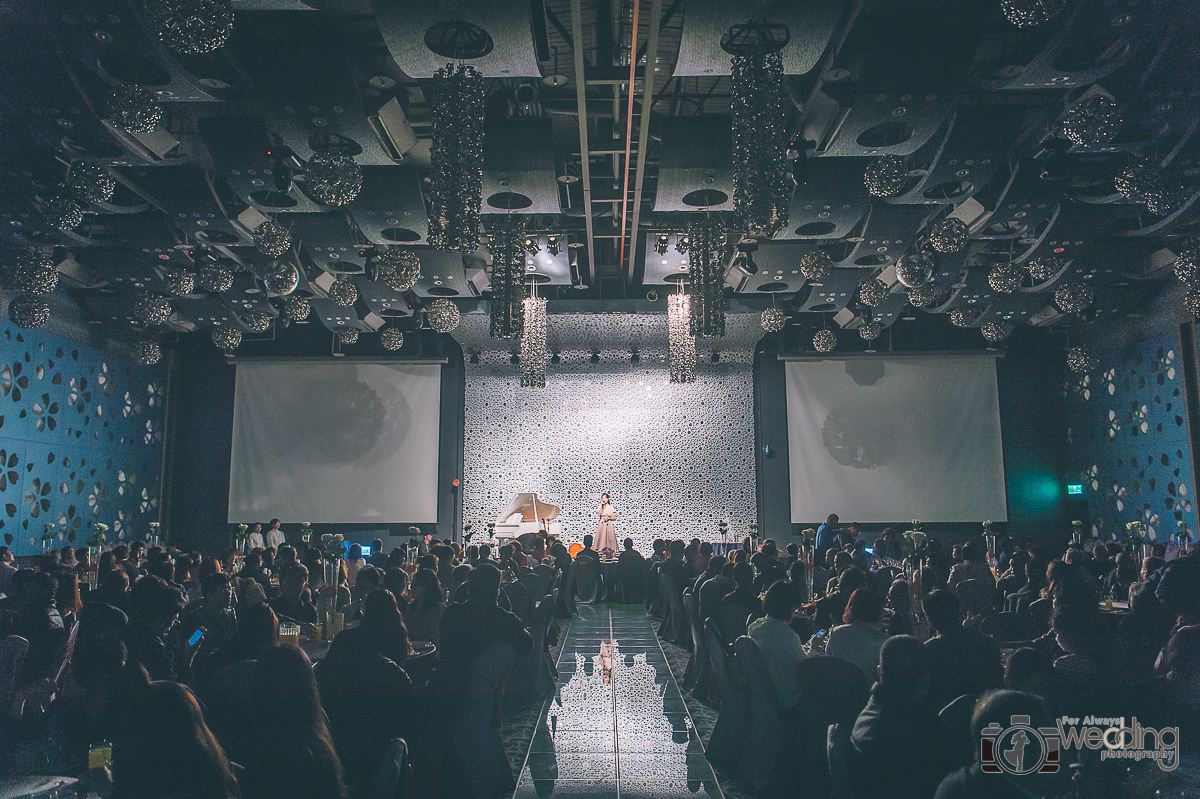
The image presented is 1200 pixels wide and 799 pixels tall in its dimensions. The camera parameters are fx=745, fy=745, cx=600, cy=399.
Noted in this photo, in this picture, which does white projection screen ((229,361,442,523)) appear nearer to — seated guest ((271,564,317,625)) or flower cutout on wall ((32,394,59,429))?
flower cutout on wall ((32,394,59,429))

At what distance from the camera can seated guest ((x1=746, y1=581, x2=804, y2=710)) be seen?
3.99 m

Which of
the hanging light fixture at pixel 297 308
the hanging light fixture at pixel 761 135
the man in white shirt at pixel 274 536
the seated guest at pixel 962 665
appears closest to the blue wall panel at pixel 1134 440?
the hanging light fixture at pixel 761 135

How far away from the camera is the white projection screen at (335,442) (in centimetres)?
1695

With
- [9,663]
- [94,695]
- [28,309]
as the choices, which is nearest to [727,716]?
[94,695]

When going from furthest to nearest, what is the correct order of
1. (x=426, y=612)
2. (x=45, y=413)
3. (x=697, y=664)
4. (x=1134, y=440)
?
(x=1134, y=440) < (x=45, y=413) < (x=697, y=664) < (x=426, y=612)

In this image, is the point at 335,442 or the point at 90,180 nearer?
the point at 90,180

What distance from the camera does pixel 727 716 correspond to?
15.1 ft

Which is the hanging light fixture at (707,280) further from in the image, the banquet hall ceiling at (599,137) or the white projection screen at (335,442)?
the white projection screen at (335,442)

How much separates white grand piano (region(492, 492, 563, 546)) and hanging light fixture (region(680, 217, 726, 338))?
793cm

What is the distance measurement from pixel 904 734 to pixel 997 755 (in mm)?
347

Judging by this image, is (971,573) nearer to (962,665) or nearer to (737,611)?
(737,611)

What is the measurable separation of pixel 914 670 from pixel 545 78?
6.96 meters

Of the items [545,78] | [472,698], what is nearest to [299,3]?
[545,78]

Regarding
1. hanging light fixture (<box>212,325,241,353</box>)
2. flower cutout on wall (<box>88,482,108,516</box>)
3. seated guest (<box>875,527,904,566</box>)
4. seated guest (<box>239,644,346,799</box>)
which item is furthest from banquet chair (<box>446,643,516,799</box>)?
flower cutout on wall (<box>88,482,108,516</box>)
